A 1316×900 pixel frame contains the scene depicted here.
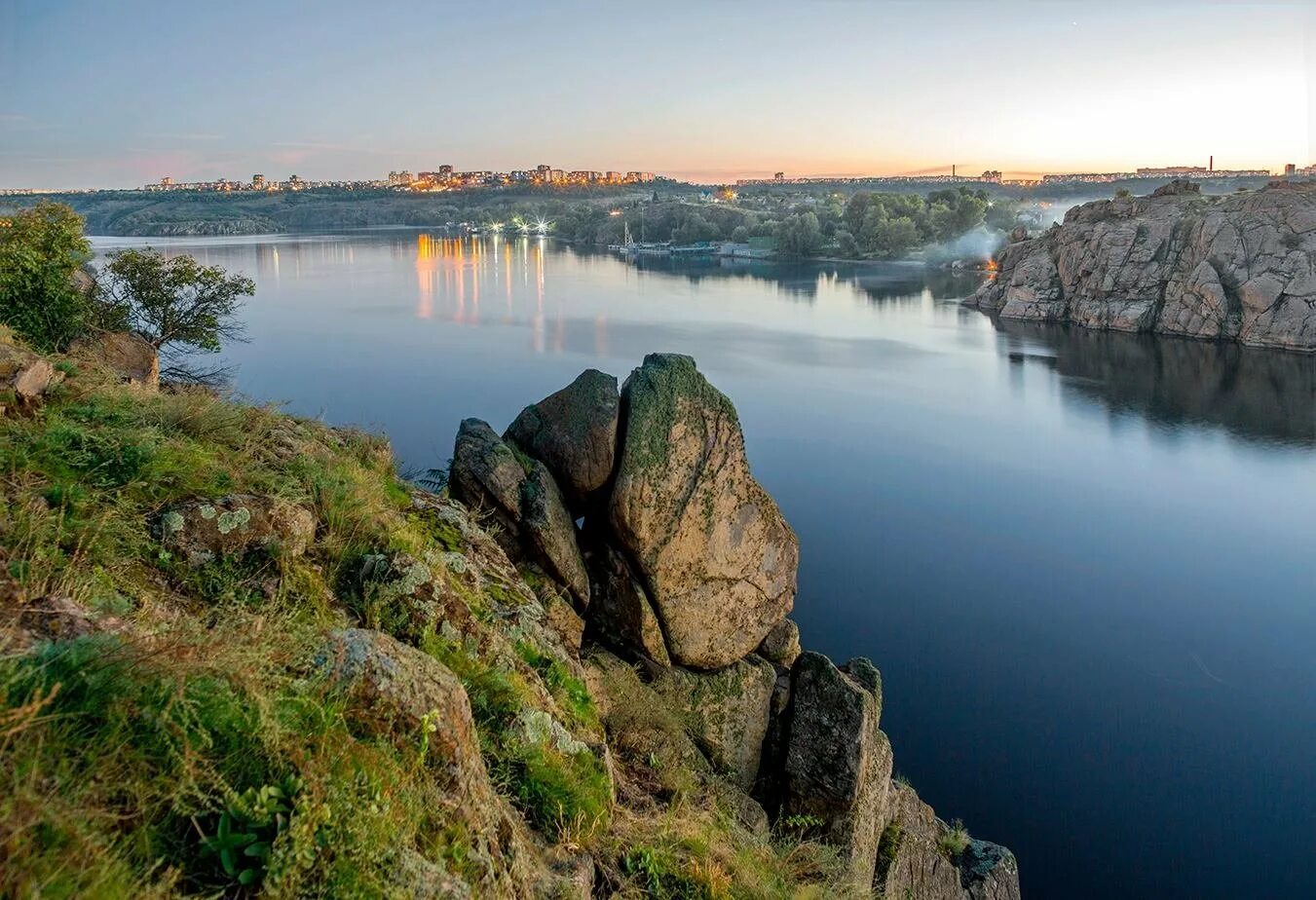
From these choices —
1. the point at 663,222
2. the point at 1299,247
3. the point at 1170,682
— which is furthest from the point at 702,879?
the point at 663,222

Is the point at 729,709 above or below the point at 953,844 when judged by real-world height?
above

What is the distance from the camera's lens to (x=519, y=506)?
9.29 meters

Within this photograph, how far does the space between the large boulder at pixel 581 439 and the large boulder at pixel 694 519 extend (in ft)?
0.70

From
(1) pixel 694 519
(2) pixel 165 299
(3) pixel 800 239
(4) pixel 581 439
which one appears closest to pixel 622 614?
(1) pixel 694 519

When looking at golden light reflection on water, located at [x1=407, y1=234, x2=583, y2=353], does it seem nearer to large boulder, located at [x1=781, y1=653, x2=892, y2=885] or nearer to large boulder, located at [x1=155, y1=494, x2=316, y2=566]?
large boulder, located at [x1=781, y1=653, x2=892, y2=885]

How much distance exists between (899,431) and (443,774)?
109 feet

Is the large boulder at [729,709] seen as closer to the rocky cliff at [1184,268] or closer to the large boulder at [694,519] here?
the large boulder at [694,519]

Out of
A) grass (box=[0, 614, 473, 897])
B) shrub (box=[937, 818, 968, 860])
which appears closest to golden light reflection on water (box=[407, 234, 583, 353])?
shrub (box=[937, 818, 968, 860])

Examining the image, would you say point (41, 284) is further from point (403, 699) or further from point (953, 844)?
point (953, 844)

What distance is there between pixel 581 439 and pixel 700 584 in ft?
7.17

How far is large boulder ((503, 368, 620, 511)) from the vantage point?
992 cm

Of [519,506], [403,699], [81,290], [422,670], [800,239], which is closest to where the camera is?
[403,699]

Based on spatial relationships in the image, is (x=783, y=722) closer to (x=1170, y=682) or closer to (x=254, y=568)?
(x=254, y=568)

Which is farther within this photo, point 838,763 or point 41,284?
point 41,284
